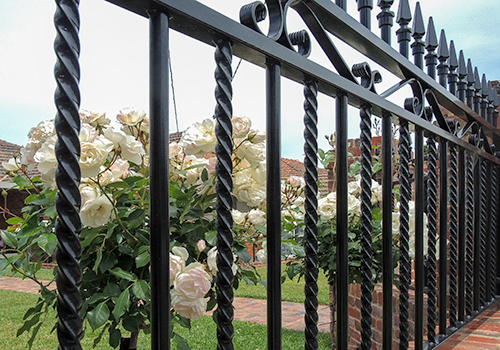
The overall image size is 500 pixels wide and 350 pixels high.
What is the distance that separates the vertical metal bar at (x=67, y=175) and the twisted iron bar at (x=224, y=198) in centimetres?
25

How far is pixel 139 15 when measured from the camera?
0.64 meters

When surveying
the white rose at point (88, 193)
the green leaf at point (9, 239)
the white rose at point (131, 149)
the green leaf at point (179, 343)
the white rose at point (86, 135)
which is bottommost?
the green leaf at point (179, 343)

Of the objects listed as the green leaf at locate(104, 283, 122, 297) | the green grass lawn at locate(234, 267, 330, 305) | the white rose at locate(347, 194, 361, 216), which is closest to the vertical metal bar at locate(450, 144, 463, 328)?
the white rose at locate(347, 194, 361, 216)

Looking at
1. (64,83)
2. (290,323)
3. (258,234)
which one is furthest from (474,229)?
(290,323)

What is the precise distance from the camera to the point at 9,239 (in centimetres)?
100

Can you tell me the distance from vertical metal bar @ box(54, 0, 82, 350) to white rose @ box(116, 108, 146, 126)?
0.56 metres

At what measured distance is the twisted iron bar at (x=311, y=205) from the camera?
0.89 m

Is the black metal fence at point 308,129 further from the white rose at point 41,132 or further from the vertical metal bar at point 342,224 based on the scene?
the white rose at point 41,132

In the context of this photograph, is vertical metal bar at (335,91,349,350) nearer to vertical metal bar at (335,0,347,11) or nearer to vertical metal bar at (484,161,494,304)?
vertical metal bar at (335,0,347,11)

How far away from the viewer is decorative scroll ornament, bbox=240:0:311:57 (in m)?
0.76

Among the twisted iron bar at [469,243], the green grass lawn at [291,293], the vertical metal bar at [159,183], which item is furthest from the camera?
the green grass lawn at [291,293]

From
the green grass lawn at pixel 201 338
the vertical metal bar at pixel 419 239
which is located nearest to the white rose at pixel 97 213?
the vertical metal bar at pixel 419 239

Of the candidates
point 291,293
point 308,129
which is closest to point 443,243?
point 308,129

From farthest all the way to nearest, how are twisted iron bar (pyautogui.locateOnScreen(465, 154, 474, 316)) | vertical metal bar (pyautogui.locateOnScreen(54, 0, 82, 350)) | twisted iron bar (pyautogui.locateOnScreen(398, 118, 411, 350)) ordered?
twisted iron bar (pyautogui.locateOnScreen(465, 154, 474, 316)) → twisted iron bar (pyautogui.locateOnScreen(398, 118, 411, 350)) → vertical metal bar (pyautogui.locateOnScreen(54, 0, 82, 350))
